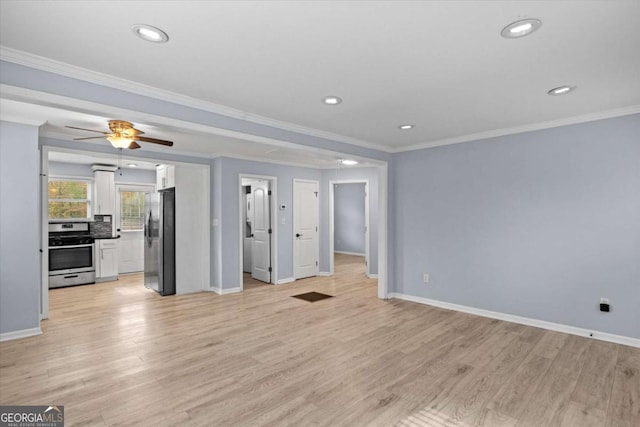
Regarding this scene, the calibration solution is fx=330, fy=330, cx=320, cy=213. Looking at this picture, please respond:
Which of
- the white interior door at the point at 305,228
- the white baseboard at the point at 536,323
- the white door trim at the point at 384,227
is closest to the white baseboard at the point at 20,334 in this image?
the white interior door at the point at 305,228

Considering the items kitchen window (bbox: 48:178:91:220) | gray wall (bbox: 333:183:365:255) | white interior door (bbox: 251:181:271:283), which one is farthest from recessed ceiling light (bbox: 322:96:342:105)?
gray wall (bbox: 333:183:365:255)

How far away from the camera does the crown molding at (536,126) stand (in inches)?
141

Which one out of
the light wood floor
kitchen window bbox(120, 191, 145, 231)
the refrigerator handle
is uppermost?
kitchen window bbox(120, 191, 145, 231)

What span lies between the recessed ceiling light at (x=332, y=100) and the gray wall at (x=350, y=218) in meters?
7.67

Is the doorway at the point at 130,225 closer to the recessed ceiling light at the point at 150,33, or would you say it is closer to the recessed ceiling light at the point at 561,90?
the recessed ceiling light at the point at 150,33

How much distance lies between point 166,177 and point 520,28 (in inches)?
230

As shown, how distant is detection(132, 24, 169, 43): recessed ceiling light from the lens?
6.46 feet

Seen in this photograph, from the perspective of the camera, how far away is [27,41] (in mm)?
2100

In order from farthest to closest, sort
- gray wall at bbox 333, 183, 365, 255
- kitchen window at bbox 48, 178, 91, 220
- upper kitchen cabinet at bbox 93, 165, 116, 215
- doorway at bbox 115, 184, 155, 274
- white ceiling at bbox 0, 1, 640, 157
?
gray wall at bbox 333, 183, 365, 255, doorway at bbox 115, 184, 155, 274, upper kitchen cabinet at bbox 93, 165, 116, 215, kitchen window at bbox 48, 178, 91, 220, white ceiling at bbox 0, 1, 640, 157

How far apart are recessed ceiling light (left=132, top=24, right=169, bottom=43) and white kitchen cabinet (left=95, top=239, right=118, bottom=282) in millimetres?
6295

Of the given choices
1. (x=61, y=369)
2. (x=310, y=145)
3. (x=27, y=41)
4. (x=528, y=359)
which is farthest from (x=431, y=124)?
(x=61, y=369)

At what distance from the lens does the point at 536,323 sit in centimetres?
416

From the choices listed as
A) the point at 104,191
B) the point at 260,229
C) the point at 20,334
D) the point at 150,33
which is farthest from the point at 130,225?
the point at 150,33

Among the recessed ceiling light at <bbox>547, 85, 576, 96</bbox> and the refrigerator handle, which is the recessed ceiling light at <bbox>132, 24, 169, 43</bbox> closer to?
the recessed ceiling light at <bbox>547, 85, 576, 96</bbox>
